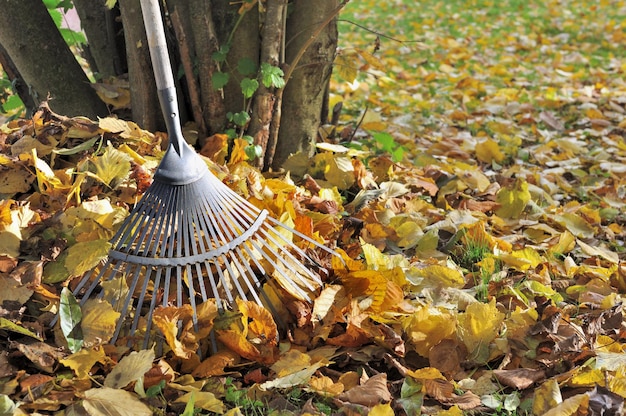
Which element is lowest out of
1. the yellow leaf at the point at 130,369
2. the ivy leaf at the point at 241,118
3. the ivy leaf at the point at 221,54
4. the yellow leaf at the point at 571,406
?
the yellow leaf at the point at 571,406

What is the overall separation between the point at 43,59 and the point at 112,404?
1.46 metres

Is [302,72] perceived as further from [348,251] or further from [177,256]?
[177,256]

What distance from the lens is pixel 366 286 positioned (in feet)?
6.22

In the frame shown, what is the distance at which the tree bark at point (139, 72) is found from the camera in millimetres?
2289

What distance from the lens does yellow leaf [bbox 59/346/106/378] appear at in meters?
1.60

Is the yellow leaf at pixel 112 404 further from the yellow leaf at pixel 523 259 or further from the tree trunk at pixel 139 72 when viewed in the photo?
the yellow leaf at pixel 523 259

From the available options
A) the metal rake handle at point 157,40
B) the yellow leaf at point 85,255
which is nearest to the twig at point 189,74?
the metal rake handle at point 157,40

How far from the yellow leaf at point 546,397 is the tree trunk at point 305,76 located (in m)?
1.40

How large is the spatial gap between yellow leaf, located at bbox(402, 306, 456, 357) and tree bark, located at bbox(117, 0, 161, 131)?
1283 millimetres

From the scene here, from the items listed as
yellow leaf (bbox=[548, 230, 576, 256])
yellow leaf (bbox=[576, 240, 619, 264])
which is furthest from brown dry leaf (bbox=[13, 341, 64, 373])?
yellow leaf (bbox=[576, 240, 619, 264])

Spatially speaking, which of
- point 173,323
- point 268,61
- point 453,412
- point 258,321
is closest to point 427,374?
point 453,412

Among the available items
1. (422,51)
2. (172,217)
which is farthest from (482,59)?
(172,217)

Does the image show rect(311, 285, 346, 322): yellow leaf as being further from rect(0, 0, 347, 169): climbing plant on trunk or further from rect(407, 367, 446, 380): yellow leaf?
rect(0, 0, 347, 169): climbing plant on trunk

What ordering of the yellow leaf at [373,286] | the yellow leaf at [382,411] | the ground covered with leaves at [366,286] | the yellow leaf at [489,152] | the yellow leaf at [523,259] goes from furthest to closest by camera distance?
the yellow leaf at [489,152] → the yellow leaf at [523,259] → the yellow leaf at [373,286] → the ground covered with leaves at [366,286] → the yellow leaf at [382,411]
